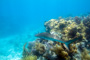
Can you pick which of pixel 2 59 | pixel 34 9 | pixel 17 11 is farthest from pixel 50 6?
pixel 2 59

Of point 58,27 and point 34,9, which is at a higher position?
point 34,9

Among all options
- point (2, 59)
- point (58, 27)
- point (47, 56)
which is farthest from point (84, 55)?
point (2, 59)

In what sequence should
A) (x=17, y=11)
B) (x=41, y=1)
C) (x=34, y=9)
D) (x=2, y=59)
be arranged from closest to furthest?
(x=2, y=59)
(x=17, y=11)
(x=41, y=1)
(x=34, y=9)

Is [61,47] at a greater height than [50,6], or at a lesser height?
lesser

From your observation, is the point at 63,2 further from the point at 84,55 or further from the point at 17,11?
the point at 84,55

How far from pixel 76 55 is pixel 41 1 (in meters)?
171

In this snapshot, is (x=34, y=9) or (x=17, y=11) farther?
(x=34, y=9)

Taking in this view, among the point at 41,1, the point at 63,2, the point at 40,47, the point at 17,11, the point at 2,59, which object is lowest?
the point at 40,47

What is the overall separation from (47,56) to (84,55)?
201 cm

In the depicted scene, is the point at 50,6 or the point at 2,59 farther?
the point at 50,6

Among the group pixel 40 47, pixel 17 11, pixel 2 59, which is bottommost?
pixel 40 47

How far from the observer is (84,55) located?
543 cm

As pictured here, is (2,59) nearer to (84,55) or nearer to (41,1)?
(84,55)

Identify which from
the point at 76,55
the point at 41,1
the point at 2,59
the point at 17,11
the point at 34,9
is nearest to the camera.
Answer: the point at 76,55
